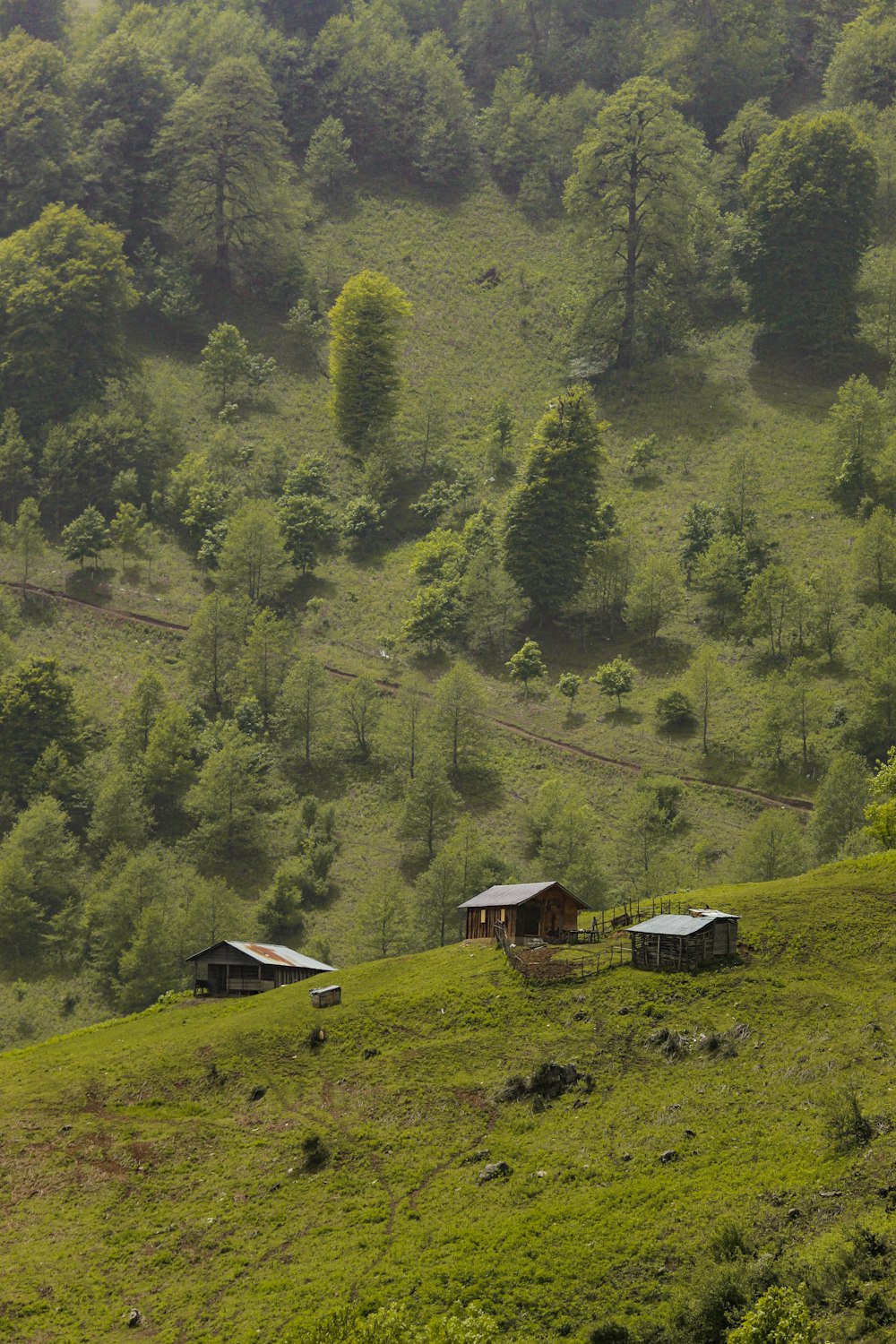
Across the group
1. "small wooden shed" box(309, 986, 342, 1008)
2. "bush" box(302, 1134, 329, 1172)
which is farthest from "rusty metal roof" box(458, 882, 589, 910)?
"bush" box(302, 1134, 329, 1172)

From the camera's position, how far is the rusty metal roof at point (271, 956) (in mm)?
87688

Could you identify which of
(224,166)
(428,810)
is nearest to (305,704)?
(428,810)

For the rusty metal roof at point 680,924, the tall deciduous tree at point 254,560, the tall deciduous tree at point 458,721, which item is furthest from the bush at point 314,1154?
the tall deciduous tree at point 254,560

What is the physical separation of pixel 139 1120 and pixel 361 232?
152 meters

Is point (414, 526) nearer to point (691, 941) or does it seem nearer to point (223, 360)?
point (223, 360)

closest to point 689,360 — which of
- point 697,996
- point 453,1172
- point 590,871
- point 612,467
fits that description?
point 612,467

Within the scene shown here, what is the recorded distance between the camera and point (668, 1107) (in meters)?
58.7

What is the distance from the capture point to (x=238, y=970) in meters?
88.7

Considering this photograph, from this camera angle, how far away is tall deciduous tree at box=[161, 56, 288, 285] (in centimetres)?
18350

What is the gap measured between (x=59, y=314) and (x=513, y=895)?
107077 millimetres

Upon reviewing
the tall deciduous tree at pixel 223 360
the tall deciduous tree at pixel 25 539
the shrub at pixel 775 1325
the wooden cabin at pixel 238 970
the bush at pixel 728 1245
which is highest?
the tall deciduous tree at pixel 223 360

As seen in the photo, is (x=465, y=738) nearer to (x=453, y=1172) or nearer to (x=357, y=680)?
(x=357, y=680)

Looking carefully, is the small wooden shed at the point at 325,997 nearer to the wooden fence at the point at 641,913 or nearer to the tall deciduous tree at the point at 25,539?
the wooden fence at the point at 641,913

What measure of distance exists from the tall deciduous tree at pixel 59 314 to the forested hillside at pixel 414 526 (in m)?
0.51
